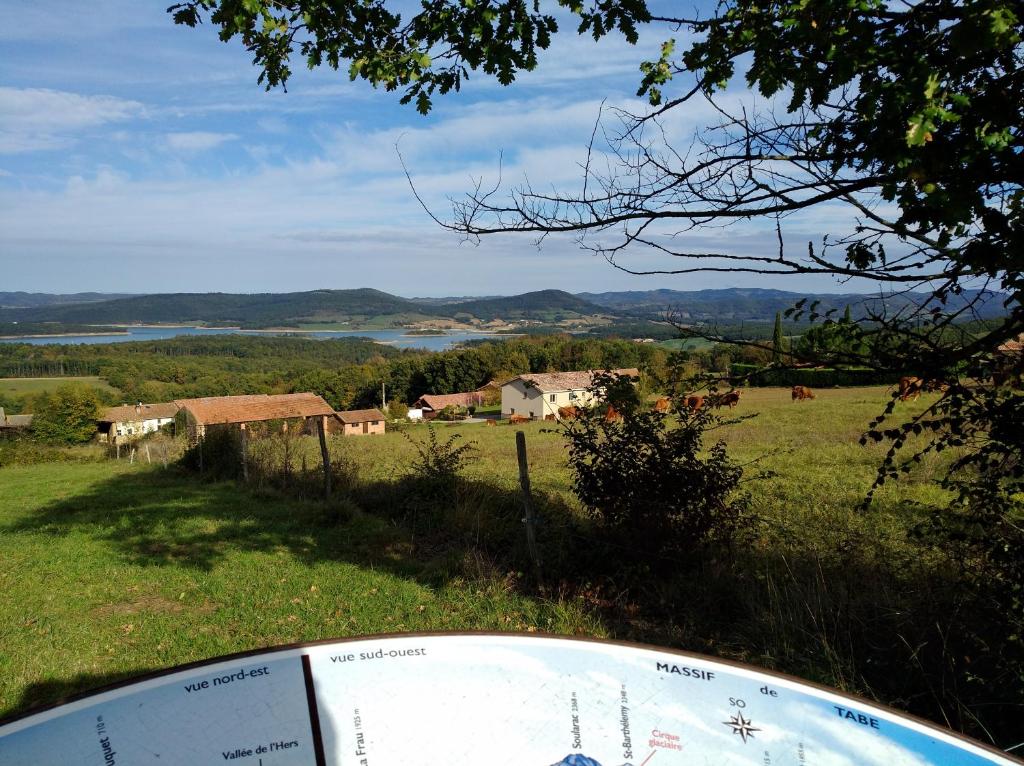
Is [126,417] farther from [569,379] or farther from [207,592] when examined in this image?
[207,592]

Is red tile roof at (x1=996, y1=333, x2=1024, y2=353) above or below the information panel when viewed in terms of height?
above

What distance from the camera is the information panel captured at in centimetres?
138

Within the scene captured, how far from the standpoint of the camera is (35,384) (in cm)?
9675

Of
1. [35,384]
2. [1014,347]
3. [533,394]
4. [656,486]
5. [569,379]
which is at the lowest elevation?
[35,384]

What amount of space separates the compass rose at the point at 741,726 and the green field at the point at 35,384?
95.7 meters

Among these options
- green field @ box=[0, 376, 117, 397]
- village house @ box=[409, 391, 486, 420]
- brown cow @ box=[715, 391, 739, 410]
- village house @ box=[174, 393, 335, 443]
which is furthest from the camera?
green field @ box=[0, 376, 117, 397]

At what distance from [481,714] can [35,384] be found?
11843 centimetres

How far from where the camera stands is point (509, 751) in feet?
4.93

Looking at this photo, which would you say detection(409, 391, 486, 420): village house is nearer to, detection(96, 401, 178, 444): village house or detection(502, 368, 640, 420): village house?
detection(502, 368, 640, 420): village house

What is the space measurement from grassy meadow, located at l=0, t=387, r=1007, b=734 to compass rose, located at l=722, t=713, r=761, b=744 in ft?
8.50

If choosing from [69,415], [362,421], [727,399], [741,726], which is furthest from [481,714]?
[69,415]

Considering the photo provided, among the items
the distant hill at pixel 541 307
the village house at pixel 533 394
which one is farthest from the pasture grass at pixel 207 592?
the distant hill at pixel 541 307

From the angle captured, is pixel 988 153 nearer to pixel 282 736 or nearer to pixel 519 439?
pixel 282 736

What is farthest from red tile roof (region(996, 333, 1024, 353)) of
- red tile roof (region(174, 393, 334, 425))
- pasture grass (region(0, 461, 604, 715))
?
red tile roof (region(174, 393, 334, 425))
